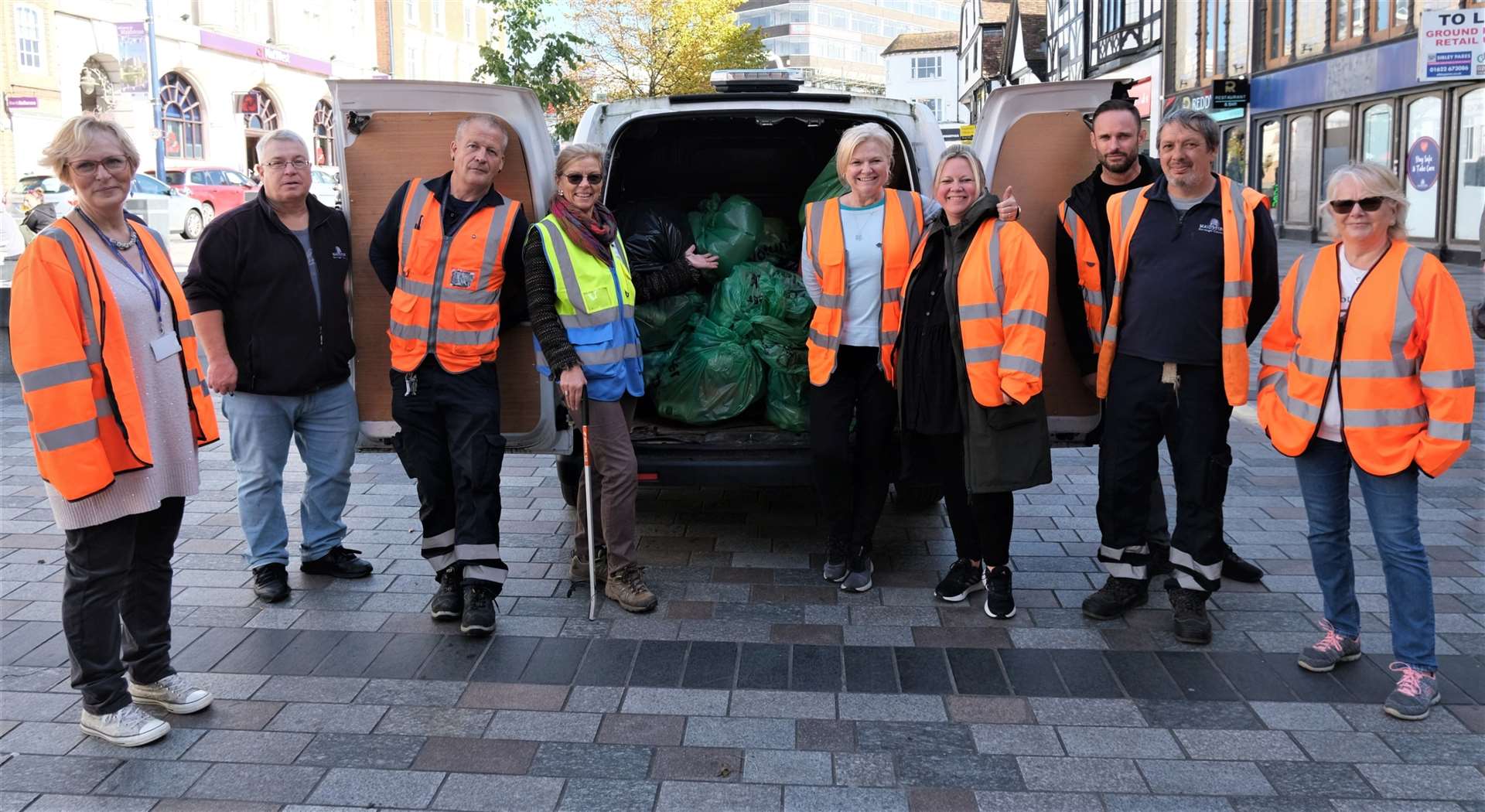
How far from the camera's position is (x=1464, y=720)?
3.41m

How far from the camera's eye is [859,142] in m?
4.35

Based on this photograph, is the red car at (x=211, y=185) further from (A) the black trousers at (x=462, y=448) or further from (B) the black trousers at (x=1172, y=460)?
(B) the black trousers at (x=1172, y=460)

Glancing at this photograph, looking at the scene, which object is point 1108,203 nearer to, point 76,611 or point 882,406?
point 882,406

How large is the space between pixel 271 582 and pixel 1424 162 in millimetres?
17945

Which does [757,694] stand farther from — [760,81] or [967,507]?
[760,81]

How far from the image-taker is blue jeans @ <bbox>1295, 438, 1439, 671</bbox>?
3537 millimetres

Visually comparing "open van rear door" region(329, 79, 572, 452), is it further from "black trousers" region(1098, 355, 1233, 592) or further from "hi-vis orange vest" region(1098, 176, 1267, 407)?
"hi-vis orange vest" region(1098, 176, 1267, 407)

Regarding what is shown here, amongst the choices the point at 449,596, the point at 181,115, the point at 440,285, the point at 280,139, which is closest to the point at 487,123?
the point at 440,285

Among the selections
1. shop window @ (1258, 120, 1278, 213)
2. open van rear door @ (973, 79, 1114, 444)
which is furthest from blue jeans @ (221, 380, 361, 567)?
shop window @ (1258, 120, 1278, 213)

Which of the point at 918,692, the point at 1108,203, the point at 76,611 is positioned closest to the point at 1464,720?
the point at 918,692

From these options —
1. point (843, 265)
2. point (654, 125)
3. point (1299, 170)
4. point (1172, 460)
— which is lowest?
point (1172, 460)

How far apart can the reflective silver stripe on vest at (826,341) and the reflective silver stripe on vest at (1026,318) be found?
2.13 feet

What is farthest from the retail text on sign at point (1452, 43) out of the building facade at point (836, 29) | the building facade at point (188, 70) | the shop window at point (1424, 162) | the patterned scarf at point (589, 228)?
the building facade at point (836, 29)

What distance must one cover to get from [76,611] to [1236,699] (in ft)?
11.1
